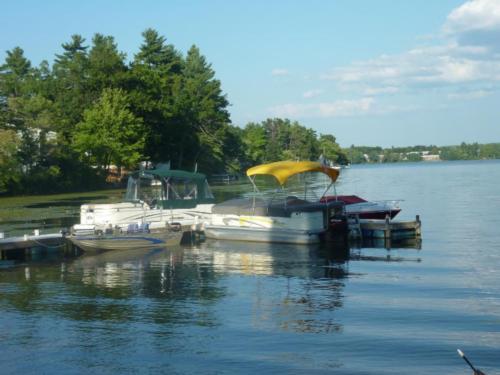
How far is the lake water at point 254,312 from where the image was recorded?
46.3ft

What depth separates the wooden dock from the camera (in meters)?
33.0

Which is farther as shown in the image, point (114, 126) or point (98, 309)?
point (114, 126)

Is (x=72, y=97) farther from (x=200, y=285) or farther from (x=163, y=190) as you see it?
(x=200, y=285)

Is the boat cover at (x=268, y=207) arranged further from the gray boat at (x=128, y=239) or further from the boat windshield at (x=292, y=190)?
the gray boat at (x=128, y=239)

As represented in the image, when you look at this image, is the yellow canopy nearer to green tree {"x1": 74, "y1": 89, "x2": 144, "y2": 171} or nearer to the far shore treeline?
the far shore treeline

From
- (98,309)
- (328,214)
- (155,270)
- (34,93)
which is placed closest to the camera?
→ (98,309)

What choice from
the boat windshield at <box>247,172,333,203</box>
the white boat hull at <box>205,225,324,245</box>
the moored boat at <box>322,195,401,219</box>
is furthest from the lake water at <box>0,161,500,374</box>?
the moored boat at <box>322,195,401,219</box>

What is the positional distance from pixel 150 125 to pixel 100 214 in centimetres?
6048

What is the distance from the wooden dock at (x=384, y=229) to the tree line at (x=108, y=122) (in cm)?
4092

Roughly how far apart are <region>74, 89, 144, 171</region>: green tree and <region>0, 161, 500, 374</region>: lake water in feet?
183

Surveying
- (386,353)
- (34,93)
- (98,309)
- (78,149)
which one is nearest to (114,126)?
(78,149)

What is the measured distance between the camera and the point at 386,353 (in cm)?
1441

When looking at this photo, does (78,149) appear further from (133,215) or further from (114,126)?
(133,215)

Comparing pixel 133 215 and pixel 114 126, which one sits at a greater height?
pixel 114 126
